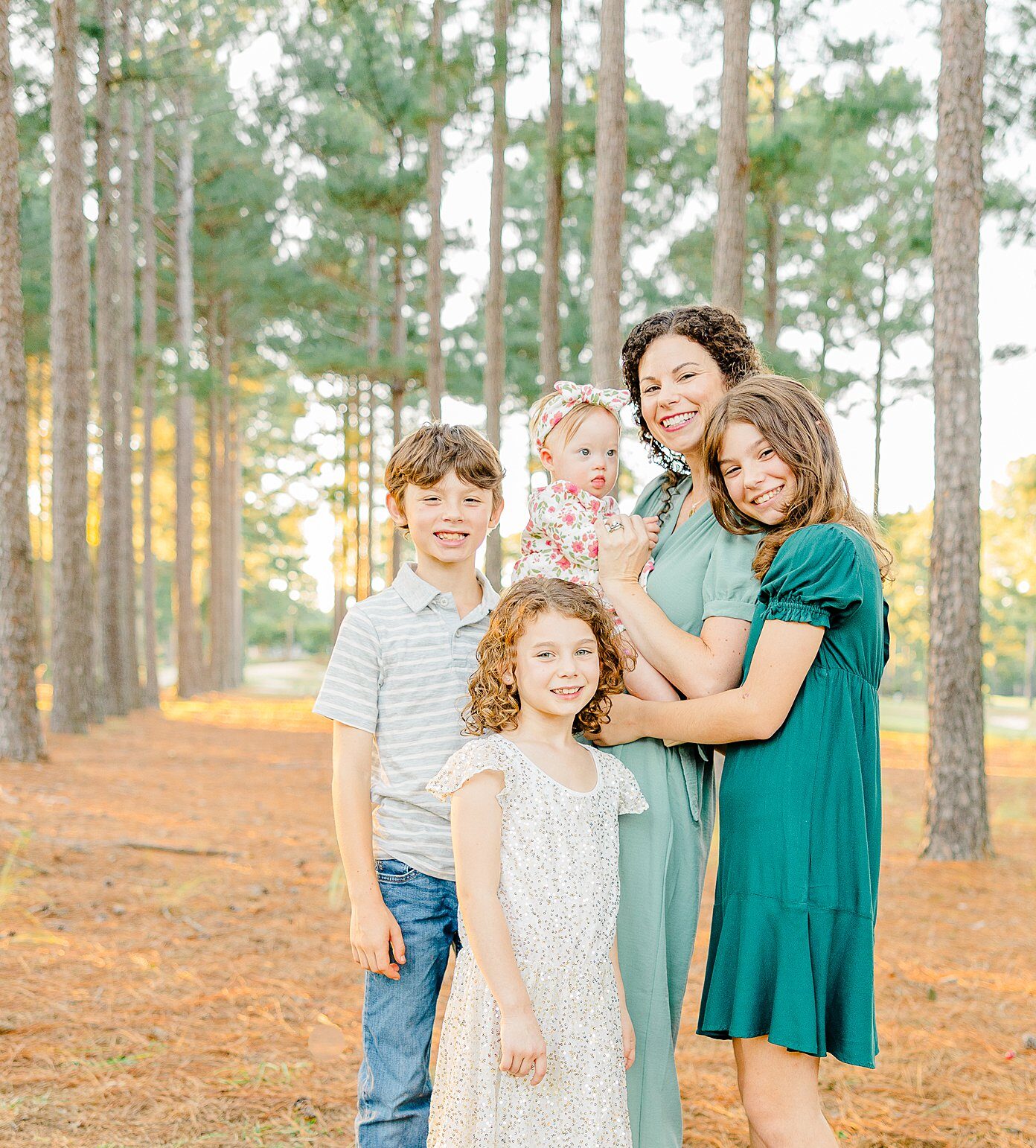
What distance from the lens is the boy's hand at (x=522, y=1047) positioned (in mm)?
1914

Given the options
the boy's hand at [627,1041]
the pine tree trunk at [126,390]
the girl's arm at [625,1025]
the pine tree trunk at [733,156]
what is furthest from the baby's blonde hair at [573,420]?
the pine tree trunk at [126,390]

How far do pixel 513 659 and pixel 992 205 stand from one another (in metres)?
11.4

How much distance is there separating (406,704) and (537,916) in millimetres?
567

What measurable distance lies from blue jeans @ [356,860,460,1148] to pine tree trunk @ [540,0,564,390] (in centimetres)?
920

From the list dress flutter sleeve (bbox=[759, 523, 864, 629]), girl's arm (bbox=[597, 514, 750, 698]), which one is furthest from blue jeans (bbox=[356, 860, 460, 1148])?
dress flutter sleeve (bbox=[759, 523, 864, 629])

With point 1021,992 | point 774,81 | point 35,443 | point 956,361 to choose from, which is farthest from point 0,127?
point 35,443

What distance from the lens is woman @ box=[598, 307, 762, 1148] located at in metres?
2.10

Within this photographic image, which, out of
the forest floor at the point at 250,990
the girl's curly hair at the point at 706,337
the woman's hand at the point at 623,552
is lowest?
the forest floor at the point at 250,990

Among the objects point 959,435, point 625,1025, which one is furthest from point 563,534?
point 959,435

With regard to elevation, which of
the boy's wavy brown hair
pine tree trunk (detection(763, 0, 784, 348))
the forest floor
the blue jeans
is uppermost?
pine tree trunk (detection(763, 0, 784, 348))

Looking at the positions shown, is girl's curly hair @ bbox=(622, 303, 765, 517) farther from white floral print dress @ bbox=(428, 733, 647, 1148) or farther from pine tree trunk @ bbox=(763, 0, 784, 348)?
pine tree trunk @ bbox=(763, 0, 784, 348)

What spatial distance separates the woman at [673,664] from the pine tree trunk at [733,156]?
5.62 m

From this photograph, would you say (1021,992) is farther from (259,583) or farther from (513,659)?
(259,583)

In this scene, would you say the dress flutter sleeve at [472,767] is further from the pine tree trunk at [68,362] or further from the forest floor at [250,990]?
the pine tree trunk at [68,362]
